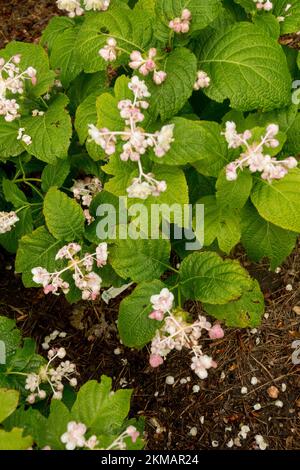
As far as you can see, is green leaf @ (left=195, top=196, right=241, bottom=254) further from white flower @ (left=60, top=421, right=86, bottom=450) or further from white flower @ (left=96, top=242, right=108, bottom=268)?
white flower @ (left=60, top=421, right=86, bottom=450)

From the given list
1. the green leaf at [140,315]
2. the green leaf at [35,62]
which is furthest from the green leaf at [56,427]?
the green leaf at [35,62]

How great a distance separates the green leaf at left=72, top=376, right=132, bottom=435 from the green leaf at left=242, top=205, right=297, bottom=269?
681 mm

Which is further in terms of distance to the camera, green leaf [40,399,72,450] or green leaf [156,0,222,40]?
green leaf [156,0,222,40]

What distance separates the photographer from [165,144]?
1.44m

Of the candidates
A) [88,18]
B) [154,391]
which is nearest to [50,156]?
[88,18]

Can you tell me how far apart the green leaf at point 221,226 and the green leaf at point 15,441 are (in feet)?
2.64

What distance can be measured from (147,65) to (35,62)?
60 cm

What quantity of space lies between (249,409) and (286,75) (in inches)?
52.5

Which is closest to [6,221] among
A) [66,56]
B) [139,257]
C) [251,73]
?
[139,257]

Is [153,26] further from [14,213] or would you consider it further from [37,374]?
[37,374]

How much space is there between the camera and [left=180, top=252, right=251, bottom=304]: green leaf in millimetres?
1635

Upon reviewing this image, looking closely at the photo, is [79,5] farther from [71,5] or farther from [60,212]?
[60,212]

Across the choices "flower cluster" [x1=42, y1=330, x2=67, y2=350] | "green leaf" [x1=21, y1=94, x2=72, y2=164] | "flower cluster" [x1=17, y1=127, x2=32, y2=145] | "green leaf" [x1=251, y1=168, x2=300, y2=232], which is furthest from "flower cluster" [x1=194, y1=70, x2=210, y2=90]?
"flower cluster" [x1=42, y1=330, x2=67, y2=350]

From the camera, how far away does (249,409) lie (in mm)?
2248
